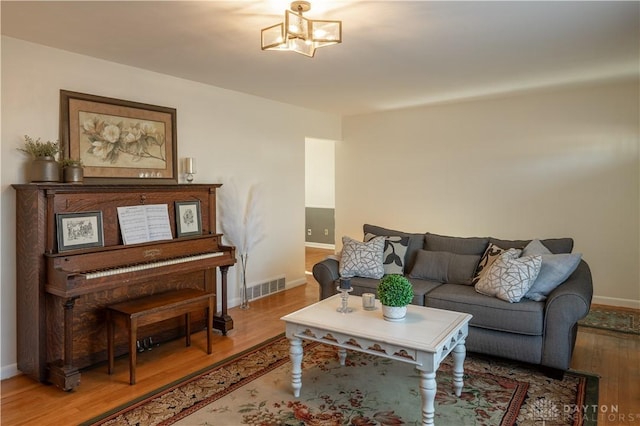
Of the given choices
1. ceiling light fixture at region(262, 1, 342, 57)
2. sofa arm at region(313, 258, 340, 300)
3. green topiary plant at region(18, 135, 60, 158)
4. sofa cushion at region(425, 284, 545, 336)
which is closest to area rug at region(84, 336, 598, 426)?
sofa cushion at region(425, 284, 545, 336)

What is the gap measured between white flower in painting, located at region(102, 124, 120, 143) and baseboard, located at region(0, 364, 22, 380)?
1.78 meters

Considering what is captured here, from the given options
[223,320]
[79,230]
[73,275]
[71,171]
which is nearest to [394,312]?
[223,320]

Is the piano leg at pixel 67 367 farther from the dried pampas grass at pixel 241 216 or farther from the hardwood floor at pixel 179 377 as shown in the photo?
the dried pampas grass at pixel 241 216

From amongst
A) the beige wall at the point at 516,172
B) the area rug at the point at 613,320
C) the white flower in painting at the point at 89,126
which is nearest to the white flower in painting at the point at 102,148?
the white flower in painting at the point at 89,126

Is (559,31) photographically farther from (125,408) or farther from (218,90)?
(125,408)

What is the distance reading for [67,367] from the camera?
9.04ft

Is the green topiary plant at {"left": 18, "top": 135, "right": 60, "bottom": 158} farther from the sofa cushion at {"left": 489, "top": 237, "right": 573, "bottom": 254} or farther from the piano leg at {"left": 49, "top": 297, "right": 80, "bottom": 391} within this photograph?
the sofa cushion at {"left": 489, "top": 237, "right": 573, "bottom": 254}

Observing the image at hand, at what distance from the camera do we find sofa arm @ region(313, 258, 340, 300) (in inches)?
156

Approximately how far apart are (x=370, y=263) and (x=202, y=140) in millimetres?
2056

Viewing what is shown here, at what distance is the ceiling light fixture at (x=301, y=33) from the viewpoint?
2.33 metres

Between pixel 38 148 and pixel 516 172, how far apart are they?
4.81 meters

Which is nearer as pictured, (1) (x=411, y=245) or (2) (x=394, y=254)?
(2) (x=394, y=254)

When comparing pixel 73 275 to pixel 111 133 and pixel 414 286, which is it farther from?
pixel 414 286

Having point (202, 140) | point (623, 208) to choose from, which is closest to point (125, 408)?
point (202, 140)
